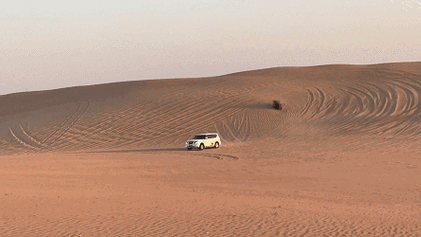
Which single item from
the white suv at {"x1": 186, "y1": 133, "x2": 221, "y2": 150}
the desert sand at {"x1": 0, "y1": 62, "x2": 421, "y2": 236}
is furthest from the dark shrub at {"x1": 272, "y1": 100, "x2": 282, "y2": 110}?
the white suv at {"x1": 186, "y1": 133, "x2": 221, "y2": 150}

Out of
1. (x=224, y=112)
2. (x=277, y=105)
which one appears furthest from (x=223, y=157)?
(x=277, y=105)

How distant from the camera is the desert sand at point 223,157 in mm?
10399

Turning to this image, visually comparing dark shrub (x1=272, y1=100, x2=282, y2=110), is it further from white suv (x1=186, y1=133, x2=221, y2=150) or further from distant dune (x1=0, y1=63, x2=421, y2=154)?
white suv (x1=186, y1=133, x2=221, y2=150)

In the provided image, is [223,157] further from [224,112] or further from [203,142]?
[224,112]

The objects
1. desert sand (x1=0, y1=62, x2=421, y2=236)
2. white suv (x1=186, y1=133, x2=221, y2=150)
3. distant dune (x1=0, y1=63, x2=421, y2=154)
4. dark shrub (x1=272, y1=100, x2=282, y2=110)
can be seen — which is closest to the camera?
desert sand (x1=0, y1=62, x2=421, y2=236)

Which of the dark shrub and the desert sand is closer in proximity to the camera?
the desert sand

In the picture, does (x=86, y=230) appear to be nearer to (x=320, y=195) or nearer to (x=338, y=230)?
(x=338, y=230)

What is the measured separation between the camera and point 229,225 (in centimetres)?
978

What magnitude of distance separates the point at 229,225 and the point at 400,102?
34.2m

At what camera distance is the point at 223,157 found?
26.0 meters

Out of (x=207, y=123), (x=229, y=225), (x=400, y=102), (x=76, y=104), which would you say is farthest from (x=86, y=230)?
(x=76, y=104)

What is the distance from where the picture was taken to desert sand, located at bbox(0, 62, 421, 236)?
1040 cm

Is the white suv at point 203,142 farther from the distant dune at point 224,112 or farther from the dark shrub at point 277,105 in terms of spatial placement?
the dark shrub at point 277,105

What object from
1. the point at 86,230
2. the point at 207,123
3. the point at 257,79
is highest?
the point at 257,79
